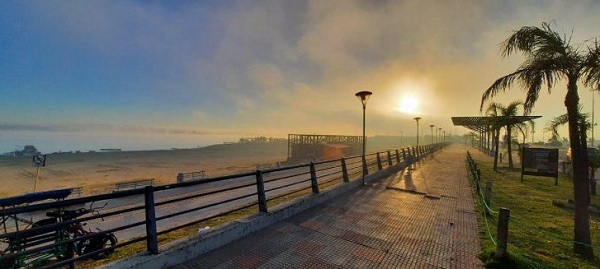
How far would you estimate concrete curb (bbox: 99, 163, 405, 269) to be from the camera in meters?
4.02

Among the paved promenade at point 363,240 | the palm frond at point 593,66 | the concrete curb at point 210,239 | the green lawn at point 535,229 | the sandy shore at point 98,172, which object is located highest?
the palm frond at point 593,66

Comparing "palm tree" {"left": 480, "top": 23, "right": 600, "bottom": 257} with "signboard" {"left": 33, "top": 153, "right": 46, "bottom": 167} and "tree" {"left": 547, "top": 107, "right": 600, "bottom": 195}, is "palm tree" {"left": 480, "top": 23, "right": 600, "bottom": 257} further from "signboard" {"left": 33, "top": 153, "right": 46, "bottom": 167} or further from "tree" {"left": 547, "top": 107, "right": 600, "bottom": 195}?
"signboard" {"left": 33, "top": 153, "right": 46, "bottom": 167}

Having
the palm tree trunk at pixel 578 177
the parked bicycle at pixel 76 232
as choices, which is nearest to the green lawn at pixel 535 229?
the palm tree trunk at pixel 578 177

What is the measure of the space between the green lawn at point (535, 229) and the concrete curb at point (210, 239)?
4154 millimetres

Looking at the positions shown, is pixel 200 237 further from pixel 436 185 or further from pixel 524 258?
pixel 436 185

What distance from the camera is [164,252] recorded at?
427cm

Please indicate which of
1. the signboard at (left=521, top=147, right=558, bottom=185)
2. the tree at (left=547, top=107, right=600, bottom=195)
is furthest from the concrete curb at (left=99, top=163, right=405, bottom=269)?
the signboard at (left=521, top=147, right=558, bottom=185)

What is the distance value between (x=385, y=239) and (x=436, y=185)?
8.19 meters

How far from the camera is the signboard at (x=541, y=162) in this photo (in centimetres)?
1504

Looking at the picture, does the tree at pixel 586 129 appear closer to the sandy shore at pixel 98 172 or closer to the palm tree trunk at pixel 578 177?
the palm tree trunk at pixel 578 177

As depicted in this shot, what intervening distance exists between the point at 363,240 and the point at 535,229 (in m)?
3.33

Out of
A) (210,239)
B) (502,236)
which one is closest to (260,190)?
(210,239)

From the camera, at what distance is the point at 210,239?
4.93 metres

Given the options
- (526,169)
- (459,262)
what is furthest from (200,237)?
(526,169)
